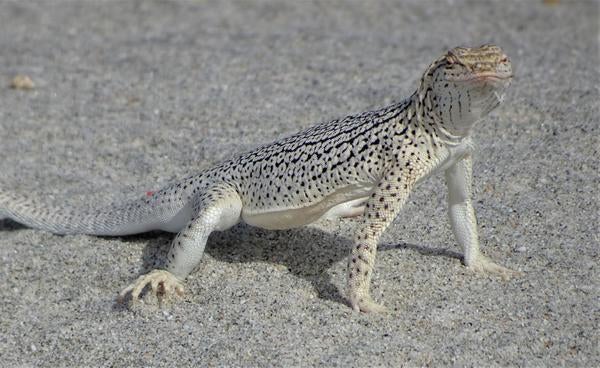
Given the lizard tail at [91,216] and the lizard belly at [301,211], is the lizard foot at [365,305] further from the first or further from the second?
the lizard tail at [91,216]

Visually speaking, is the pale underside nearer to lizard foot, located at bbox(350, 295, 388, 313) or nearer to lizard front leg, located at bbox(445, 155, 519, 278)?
lizard front leg, located at bbox(445, 155, 519, 278)

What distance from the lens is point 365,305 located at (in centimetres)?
557

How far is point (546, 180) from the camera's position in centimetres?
711

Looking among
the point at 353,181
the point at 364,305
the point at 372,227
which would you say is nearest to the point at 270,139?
the point at 353,181

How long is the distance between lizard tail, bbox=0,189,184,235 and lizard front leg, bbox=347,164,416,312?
161 centimetres

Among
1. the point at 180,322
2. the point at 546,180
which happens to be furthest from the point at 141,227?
the point at 546,180

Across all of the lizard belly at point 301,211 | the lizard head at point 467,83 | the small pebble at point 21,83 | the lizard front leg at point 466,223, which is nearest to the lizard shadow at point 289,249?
the lizard front leg at point 466,223

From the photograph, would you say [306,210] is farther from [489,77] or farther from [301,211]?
[489,77]

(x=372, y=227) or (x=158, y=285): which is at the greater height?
(x=372, y=227)

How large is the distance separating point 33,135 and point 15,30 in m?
4.01

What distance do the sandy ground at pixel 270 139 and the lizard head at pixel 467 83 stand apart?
1.23 metres

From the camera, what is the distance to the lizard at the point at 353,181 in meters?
5.36

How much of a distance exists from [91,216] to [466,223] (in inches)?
115

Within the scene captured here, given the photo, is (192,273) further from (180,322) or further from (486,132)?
(486,132)
